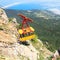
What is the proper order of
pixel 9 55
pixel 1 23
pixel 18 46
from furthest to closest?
pixel 1 23
pixel 18 46
pixel 9 55

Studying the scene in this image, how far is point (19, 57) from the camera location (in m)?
25.8

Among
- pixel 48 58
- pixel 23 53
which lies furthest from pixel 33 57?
pixel 48 58

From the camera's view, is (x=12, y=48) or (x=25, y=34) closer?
(x=12, y=48)

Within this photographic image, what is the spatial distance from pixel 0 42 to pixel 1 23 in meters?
5.32

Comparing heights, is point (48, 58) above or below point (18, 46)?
below

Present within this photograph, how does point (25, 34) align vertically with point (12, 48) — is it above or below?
above

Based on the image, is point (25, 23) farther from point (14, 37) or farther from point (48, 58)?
point (48, 58)

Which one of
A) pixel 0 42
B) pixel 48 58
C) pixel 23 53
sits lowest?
pixel 48 58

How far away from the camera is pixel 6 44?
2572cm

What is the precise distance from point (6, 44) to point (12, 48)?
2.13ft

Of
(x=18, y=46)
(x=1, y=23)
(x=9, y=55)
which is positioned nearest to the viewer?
(x=9, y=55)

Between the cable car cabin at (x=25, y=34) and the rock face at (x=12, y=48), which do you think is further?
the cable car cabin at (x=25, y=34)

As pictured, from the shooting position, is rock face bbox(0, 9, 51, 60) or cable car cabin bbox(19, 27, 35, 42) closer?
rock face bbox(0, 9, 51, 60)

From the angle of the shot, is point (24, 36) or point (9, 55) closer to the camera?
point (9, 55)
